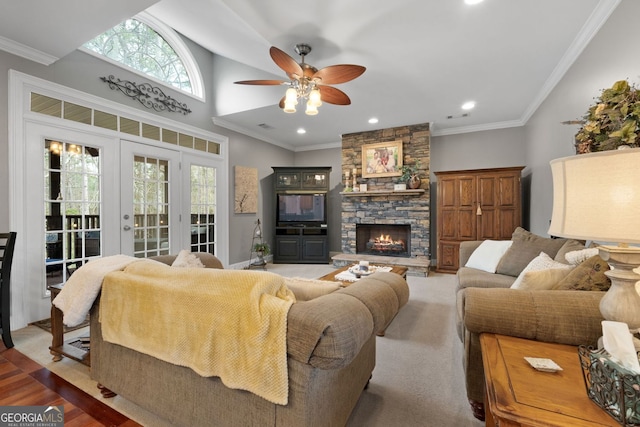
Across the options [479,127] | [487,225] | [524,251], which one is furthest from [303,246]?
[479,127]

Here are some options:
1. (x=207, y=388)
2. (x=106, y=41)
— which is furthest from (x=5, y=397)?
(x=106, y=41)

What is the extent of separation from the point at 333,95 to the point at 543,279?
2.51 metres

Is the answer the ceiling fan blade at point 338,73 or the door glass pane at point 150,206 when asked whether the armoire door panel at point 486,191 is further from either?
the door glass pane at point 150,206

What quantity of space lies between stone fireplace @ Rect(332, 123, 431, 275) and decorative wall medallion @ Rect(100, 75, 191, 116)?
3211mm

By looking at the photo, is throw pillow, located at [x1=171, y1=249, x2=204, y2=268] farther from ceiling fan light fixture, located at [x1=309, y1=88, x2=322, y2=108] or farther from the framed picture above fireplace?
the framed picture above fireplace

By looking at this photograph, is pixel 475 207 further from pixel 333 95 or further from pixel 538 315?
pixel 538 315

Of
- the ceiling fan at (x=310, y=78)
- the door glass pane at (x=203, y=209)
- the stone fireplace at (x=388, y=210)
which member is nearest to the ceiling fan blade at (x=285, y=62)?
the ceiling fan at (x=310, y=78)

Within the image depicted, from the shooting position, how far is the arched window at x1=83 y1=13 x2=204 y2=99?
3510 millimetres

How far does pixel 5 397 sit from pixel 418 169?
18.3 ft

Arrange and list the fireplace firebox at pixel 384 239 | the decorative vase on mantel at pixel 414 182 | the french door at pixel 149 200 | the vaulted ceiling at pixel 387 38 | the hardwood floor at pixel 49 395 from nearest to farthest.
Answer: the hardwood floor at pixel 49 395, the vaulted ceiling at pixel 387 38, the french door at pixel 149 200, the decorative vase on mantel at pixel 414 182, the fireplace firebox at pixel 384 239

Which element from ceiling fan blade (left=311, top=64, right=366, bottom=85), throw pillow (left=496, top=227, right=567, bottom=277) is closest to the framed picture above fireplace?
throw pillow (left=496, top=227, right=567, bottom=277)

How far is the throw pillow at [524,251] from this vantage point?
2.64 metres

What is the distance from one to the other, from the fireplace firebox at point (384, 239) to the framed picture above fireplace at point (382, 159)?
111 centimetres

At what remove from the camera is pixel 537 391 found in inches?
32.5
